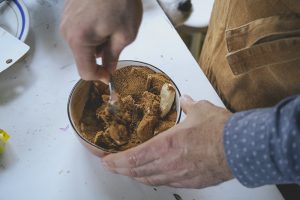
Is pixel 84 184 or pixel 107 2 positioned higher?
pixel 107 2

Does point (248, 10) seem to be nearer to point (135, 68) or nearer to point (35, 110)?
point (135, 68)

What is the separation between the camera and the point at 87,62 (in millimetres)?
431

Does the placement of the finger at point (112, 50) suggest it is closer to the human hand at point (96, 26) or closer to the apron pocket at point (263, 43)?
the human hand at point (96, 26)

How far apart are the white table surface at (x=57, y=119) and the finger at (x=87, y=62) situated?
132mm

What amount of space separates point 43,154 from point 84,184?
0.29 ft

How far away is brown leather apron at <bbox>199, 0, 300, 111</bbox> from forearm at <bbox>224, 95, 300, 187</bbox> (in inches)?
7.7

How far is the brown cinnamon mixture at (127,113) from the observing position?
458mm

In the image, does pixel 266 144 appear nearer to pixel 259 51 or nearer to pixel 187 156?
pixel 187 156

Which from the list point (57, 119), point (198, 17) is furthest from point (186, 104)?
point (198, 17)

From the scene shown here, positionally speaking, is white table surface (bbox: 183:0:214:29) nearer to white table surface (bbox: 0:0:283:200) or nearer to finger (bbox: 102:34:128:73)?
white table surface (bbox: 0:0:283:200)

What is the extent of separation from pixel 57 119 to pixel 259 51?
1.18ft

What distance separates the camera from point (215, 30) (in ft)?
2.08

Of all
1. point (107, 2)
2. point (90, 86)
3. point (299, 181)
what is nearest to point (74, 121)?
point (90, 86)

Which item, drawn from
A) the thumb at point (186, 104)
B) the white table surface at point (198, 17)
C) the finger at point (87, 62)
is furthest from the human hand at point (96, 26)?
the white table surface at point (198, 17)
